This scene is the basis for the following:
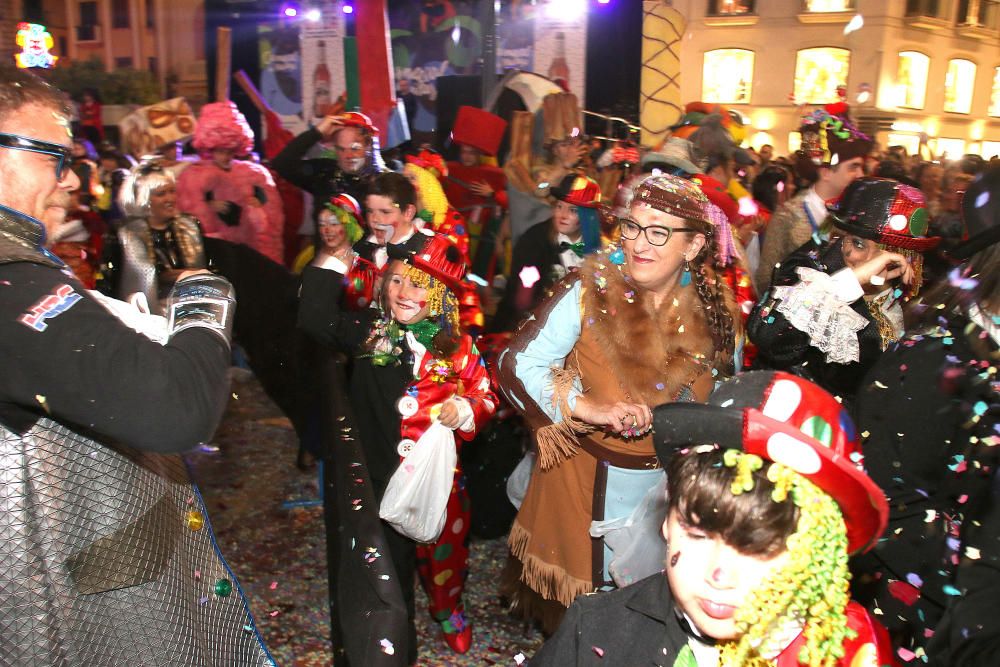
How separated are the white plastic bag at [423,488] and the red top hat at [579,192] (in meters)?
1.87

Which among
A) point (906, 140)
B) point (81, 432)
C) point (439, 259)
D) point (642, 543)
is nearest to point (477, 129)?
point (439, 259)

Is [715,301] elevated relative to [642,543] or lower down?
elevated

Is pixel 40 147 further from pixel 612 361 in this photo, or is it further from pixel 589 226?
pixel 589 226

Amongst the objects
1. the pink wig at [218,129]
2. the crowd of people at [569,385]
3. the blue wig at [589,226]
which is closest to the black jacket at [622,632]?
the crowd of people at [569,385]

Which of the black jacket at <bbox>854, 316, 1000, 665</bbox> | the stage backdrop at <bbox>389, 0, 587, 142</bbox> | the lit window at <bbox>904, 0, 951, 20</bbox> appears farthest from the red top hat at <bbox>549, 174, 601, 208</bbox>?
the lit window at <bbox>904, 0, 951, 20</bbox>

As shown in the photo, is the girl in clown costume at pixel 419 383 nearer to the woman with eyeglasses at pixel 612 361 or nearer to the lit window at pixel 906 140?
the woman with eyeglasses at pixel 612 361

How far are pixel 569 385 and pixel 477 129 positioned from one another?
4.13 metres

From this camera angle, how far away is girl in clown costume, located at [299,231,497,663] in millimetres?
3473

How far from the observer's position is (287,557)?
4.62 metres

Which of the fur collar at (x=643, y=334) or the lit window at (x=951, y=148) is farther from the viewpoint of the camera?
the lit window at (x=951, y=148)

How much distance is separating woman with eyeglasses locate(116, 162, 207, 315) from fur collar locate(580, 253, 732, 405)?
1459mm

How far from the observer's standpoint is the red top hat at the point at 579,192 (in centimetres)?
469

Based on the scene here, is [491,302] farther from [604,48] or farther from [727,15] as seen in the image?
[727,15]

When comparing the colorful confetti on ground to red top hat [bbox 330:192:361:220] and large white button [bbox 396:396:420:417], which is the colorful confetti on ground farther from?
red top hat [bbox 330:192:361:220]
